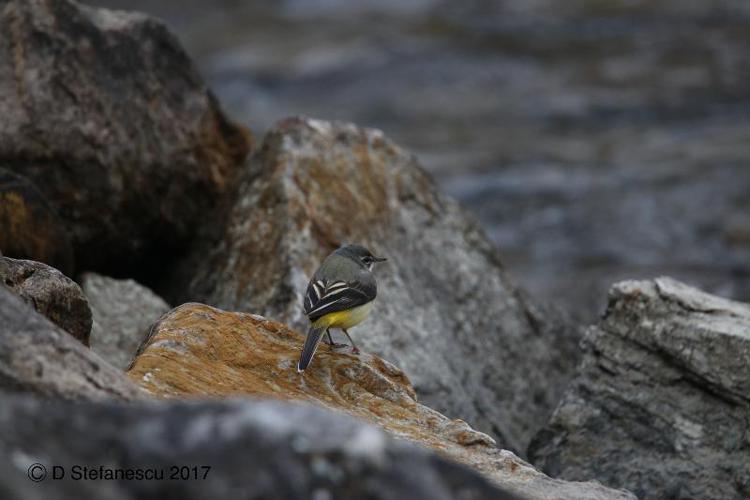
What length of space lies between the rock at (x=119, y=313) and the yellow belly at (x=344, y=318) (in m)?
1.66

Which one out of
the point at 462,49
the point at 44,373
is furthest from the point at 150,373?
the point at 462,49

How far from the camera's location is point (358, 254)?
27.1 feet

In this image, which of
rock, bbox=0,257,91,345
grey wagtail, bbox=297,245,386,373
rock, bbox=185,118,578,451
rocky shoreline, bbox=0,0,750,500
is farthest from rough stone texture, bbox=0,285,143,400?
rock, bbox=185,118,578,451

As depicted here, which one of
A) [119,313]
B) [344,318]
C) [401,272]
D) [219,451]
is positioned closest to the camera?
[219,451]

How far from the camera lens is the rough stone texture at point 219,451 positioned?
10.7ft

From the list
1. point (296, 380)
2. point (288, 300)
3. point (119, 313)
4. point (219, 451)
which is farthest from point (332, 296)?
point (219, 451)

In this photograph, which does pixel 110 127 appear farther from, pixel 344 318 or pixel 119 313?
pixel 344 318

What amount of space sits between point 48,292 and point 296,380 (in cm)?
150

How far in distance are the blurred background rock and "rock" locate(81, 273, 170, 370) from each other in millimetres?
5647

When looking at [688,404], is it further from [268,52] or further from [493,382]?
[268,52]

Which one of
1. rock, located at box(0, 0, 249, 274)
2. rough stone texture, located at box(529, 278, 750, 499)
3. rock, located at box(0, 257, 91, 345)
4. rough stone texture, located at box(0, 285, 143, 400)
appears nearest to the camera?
rough stone texture, located at box(0, 285, 143, 400)

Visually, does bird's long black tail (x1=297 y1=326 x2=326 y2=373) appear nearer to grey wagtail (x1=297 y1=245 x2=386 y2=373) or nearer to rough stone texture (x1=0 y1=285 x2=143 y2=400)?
grey wagtail (x1=297 y1=245 x2=386 y2=373)

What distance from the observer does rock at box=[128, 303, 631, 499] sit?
19.3 ft

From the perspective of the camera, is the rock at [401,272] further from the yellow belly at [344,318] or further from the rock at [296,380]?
the rock at [296,380]
